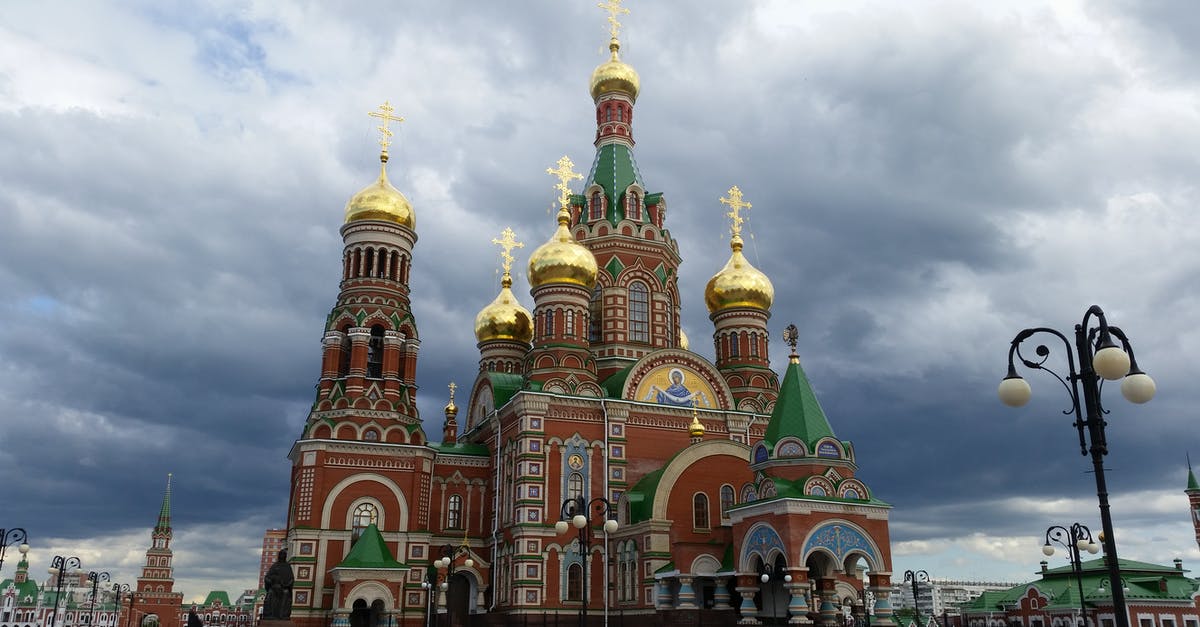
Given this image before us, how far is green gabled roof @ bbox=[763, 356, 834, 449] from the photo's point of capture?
25.0 m

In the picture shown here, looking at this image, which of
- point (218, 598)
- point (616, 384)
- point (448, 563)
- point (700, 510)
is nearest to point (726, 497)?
point (700, 510)

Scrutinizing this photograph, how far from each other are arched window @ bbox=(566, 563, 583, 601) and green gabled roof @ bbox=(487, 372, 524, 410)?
23.4 feet

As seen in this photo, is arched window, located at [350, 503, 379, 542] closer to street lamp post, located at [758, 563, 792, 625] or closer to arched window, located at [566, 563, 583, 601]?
arched window, located at [566, 563, 583, 601]

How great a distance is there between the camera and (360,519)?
31141 millimetres

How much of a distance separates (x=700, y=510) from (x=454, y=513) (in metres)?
9.81

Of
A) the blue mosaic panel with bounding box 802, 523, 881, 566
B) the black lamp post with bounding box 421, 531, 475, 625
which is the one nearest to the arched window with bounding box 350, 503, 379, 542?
the black lamp post with bounding box 421, 531, 475, 625

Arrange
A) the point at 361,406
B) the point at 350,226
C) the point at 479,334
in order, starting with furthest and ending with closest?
the point at 479,334
the point at 350,226
the point at 361,406

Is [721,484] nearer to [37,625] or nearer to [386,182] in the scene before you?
[386,182]

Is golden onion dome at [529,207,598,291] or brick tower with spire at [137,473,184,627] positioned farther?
brick tower with spire at [137,473,184,627]

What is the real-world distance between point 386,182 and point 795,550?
2175cm

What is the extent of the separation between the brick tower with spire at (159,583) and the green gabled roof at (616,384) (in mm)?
59400

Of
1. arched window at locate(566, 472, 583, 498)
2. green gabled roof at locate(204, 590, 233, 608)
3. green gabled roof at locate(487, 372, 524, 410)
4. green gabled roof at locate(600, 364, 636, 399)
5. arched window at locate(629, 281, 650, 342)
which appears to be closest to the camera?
arched window at locate(566, 472, 583, 498)

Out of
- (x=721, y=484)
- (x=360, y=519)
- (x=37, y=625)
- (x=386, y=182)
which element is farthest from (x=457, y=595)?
(x=37, y=625)

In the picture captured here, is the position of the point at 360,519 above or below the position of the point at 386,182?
below
